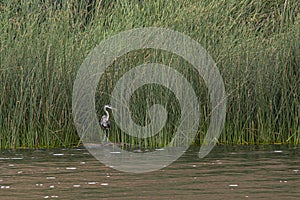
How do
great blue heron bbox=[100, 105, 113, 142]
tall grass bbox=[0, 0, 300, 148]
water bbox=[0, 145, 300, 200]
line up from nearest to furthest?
1. water bbox=[0, 145, 300, 200]
2. great blue heron bbox=[100, 105, 113, 142]
3. tall grass bbox=[0, 0, 300, 148]

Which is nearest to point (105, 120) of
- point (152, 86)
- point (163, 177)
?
point (152, 86)

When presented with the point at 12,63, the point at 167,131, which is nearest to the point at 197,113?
the point at 167,131

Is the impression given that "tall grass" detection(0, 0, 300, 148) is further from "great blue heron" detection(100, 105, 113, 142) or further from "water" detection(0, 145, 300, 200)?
"water" detection(0, 145, 300, 200)

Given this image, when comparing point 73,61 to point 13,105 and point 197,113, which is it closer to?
point 13,105

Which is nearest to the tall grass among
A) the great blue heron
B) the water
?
the great blue heron

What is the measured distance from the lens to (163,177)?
28.3ft

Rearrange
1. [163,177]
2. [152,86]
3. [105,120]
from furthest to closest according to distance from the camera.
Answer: [152,86]
[105,120]
[163,177]

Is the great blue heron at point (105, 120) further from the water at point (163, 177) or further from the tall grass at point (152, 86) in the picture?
the water at point (163, 177)

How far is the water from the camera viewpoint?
739 centimetres

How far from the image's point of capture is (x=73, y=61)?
1246 cm

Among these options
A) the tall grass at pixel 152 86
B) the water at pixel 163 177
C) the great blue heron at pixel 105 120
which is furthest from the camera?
the tall grass at pixel 152 86

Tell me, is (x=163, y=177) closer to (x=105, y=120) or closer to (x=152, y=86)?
(x=105, y=120)

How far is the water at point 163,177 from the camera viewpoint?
7.39 metres

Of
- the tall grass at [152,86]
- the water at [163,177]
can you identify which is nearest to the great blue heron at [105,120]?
the tall grass at [152,86]
